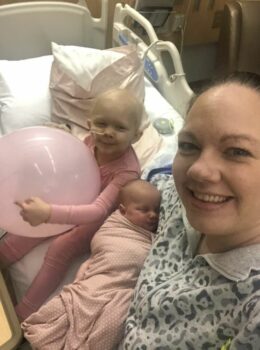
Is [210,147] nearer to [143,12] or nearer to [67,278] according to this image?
[67,278]

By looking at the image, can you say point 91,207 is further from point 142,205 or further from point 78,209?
point 142,205

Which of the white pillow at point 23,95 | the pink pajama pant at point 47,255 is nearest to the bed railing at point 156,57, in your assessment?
the white pillow at point 23,95

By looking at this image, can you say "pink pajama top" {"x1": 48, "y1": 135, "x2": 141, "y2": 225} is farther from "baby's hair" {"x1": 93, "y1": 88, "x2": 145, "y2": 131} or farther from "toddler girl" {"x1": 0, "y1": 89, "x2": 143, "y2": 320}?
"baby's hair" {"x1": 93, "y1": 88, "x2": 145, "y2": 131}

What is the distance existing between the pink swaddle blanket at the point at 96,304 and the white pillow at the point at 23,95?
34.0 inches

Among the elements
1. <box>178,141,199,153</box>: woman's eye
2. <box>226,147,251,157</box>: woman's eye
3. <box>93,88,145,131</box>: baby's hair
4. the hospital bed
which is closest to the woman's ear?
the hospital bed

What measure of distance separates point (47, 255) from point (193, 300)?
2.06 ft

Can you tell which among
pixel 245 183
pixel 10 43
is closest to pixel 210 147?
pixel 245 183

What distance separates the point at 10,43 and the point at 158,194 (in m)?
1.37

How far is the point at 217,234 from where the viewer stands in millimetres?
879

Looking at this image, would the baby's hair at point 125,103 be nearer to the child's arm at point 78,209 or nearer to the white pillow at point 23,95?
the child's arm at point 78,209

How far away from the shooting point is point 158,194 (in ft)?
4.51

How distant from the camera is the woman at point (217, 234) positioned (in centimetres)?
83

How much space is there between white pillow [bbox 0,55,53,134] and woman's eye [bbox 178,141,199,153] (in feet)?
3.69

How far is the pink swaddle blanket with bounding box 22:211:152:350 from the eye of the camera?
108 cm
